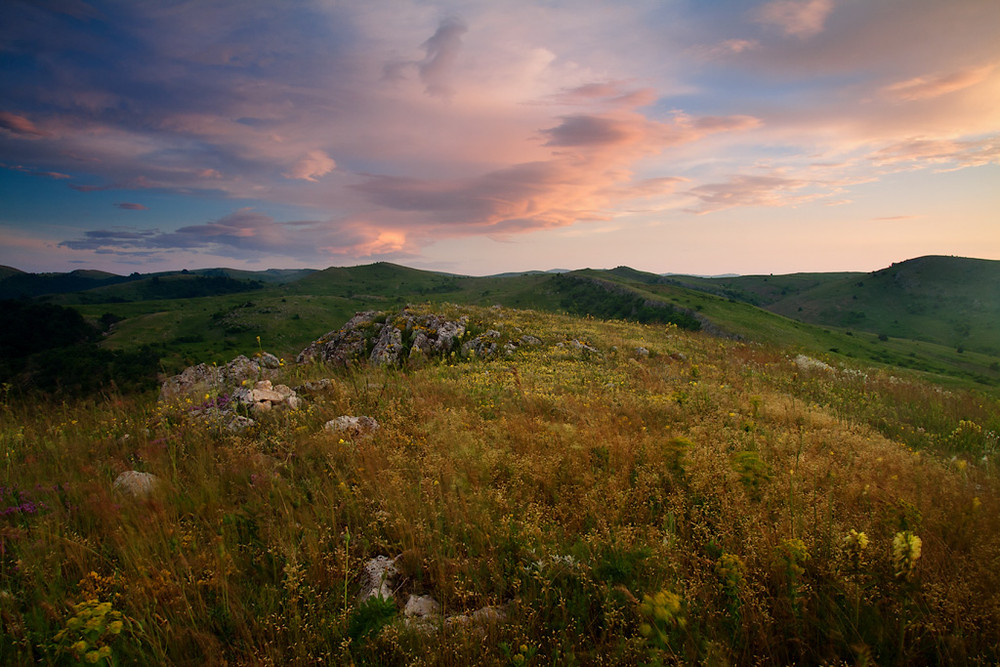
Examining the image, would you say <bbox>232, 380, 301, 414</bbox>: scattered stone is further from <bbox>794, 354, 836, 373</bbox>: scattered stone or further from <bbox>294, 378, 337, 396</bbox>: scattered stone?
<bbox>794, 354, 836, 373</bbox>: scattered stone

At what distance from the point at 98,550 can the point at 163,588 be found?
1.37 meters

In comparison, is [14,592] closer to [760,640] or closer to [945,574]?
[760,640]

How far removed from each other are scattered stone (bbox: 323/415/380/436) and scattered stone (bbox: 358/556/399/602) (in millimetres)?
2853

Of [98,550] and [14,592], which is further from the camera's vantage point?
[98,550]

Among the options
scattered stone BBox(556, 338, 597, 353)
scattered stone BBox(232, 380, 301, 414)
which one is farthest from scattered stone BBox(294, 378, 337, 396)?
scattered stone BBox(556, 338, 597, 353)

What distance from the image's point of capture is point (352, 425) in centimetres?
648

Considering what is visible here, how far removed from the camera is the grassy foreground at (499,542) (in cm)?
275

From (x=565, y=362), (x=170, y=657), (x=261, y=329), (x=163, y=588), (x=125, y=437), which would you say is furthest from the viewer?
(x=261, y=329)

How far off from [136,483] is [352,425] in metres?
2.64

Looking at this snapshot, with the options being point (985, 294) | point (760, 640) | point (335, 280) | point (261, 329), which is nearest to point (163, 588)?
point (760, 640)

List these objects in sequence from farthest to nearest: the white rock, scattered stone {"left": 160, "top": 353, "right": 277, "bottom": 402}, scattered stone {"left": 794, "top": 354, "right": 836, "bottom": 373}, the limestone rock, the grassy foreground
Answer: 1. scattered stone {"left": 794, "top": 354, "right": 836, "bottom": 373}
2. the limestone rock
3. scattered stone {"left": 160, "top": 353, "right": 277, "bottom": 402}
4. the white rock
5. the grassy foreground

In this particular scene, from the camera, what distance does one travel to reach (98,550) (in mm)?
3783

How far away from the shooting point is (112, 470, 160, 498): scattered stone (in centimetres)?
458

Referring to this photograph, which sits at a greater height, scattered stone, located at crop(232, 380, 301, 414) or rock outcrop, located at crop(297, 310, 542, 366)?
rock outcrop, located at crop(297, 310, 542, 366)
